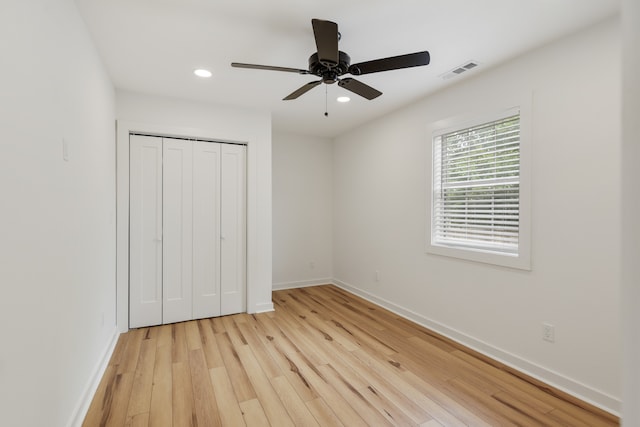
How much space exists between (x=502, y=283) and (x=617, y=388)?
91 cm

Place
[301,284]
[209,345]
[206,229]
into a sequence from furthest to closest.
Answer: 1. [301,284]
2. [206,229]
3. [209,345]

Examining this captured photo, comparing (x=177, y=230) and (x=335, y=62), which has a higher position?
(x=335, y=62)

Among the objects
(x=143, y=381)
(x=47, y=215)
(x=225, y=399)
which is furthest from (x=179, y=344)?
(x=47, y=215)

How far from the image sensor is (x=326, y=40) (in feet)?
6.01

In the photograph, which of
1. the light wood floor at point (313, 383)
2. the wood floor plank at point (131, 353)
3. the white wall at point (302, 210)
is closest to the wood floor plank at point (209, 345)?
the light wood floor at point (313, 383)

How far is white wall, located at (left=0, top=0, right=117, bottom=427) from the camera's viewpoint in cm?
A: 116

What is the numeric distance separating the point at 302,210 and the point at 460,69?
124 inches

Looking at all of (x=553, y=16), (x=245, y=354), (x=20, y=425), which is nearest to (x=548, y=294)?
(x=553, y=16)

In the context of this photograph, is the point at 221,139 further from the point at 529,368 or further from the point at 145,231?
the point at 529,368

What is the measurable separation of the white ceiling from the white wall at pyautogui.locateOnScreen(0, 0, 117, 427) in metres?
0.34

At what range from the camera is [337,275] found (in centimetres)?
525

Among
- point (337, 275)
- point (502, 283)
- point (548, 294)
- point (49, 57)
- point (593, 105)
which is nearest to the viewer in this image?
point (49, 57)

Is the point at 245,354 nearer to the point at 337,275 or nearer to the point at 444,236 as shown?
the point at 444,236

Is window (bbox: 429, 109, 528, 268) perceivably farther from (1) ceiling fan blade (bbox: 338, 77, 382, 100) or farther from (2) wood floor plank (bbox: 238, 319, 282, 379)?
(2) wood floor plank (bbox: 238, 319, 282, 379)
